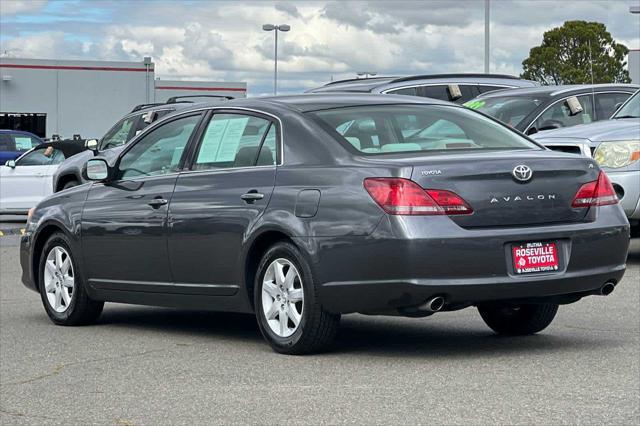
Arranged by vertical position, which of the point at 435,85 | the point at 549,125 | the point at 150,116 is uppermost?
the point at 435,85

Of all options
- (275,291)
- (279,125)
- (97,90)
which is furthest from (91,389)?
(97,90)

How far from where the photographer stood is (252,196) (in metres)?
8.78

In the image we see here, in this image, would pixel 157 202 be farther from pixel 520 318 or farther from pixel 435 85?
pixel 435 85

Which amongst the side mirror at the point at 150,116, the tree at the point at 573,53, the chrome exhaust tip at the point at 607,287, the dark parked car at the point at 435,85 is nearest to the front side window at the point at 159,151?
the chrome exhaust tip at the point at 607,287

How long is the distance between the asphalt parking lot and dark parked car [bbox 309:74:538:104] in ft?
22.2

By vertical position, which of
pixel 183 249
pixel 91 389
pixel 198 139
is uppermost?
pixel 198 139

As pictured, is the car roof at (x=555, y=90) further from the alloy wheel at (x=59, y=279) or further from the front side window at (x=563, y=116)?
the alloy wheel at (x=59, y=279)

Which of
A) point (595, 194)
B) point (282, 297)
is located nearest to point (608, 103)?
point (595, 194)

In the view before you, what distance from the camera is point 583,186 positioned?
848cm

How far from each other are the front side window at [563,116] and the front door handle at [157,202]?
257 inches

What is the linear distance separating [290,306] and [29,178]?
15568 mm

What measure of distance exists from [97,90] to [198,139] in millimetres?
52298

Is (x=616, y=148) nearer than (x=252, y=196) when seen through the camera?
No

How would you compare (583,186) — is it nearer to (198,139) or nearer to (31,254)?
(198,139)
